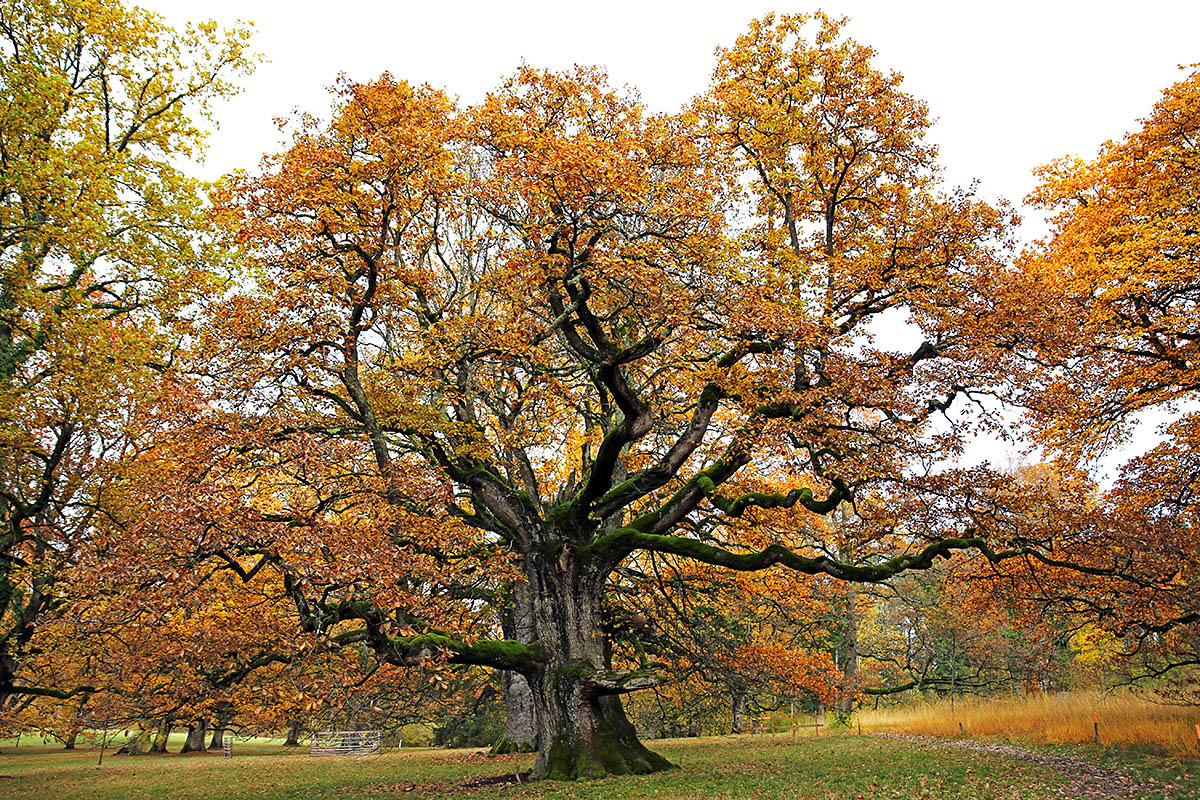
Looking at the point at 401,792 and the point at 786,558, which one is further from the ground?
the point at 786,558

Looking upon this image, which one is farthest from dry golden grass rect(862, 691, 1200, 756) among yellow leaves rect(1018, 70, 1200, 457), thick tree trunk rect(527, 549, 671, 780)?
thick tree trunk rect(527, 549, 671, 780)

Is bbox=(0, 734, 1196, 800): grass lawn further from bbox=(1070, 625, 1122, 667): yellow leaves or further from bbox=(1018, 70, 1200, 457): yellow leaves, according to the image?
bbox=(1070, 625, 1122, 667): yellow leaves

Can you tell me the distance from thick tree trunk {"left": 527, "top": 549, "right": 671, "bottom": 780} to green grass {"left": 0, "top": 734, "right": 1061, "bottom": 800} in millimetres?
615

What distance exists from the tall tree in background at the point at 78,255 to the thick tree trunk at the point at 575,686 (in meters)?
8.71

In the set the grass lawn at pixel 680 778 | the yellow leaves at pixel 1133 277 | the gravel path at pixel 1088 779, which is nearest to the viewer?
the gravel path at pixel 1088 779

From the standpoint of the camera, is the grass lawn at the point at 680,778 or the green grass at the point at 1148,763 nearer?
the green grass at the point at 1148,763

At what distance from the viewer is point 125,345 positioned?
13930 mm

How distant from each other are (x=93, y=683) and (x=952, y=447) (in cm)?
2006

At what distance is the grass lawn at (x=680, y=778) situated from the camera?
1101 centimetres

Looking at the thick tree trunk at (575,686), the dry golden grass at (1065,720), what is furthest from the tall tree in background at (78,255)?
the dry golden grass at (1065,720)

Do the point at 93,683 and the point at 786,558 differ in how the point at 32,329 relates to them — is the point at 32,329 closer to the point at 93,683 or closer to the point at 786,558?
the point at 93,683

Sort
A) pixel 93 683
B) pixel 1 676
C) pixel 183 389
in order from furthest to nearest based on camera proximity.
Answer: pixel 93 683 → pixel 1 676 → pixel 183 389

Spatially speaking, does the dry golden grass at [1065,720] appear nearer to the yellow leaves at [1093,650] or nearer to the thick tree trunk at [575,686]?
the yellow leaves at [1093,650]

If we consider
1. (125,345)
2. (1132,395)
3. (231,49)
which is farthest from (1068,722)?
(231,49)
